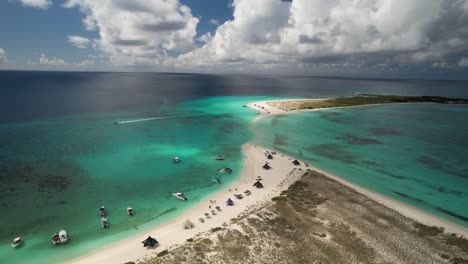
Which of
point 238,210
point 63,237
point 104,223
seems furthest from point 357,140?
point 63,237

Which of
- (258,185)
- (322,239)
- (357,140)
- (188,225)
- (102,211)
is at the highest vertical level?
(357,140)

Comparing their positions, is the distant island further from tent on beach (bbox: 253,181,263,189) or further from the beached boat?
the beached boat

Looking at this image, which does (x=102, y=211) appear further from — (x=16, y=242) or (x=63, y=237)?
(x=16, y=242)

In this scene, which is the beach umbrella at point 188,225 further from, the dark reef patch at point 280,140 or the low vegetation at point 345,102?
the low vegetation at point 345,102

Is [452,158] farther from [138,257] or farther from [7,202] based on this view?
[7,202]

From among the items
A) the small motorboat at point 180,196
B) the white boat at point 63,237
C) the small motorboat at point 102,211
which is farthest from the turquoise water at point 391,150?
the white boat at point 63,237

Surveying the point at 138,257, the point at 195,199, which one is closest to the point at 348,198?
the point at 195,199
